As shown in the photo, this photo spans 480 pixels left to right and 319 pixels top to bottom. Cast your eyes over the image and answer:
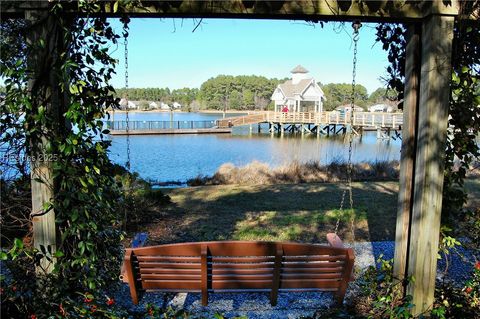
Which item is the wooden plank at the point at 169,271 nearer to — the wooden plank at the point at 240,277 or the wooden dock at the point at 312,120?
the wooden plank at the point at 240,277

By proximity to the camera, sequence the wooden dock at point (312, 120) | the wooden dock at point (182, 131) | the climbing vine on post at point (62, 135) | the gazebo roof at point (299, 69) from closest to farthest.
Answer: the climbing vine on post at point (62, 135), the wooden dock at point (312, 120), the wooden dock at point (182, 131), the gazebo roof at point (299, 69)

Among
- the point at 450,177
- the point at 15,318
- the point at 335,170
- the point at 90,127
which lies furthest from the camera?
the point at 335,170

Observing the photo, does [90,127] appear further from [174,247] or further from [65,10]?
[174,247]

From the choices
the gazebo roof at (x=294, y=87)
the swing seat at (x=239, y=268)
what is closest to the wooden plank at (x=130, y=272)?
the swing seat at (x=239, y=268)

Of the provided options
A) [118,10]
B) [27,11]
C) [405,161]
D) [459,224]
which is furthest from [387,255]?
[27,11]

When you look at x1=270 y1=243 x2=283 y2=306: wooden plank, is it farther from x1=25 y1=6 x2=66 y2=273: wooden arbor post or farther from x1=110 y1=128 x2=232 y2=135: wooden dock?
x1=110 y1=128 x2=232 y2=135: wooden dock

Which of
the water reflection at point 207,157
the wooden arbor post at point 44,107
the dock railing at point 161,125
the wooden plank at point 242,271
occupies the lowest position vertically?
the water reflection at point 207,157

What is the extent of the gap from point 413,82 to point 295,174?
10517 millimetres

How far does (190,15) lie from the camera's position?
9.30 feet

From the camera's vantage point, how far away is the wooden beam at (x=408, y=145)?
3049mm

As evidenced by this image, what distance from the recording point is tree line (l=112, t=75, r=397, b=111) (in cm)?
8175

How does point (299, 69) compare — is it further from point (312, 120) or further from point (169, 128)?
point (169, 128)

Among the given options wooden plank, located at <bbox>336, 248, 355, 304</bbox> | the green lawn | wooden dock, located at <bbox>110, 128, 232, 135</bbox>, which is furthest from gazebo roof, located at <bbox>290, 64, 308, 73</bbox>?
wooden plank, located at <bbox>336, 248, 355, 304</bbox>

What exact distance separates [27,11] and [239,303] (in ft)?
9.97
